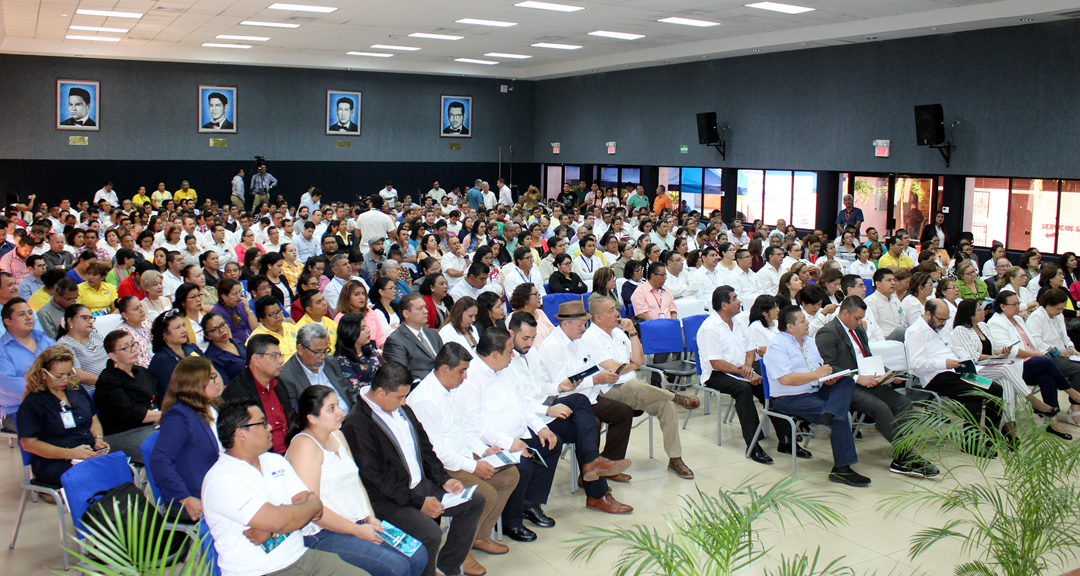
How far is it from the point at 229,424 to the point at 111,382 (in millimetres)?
2111

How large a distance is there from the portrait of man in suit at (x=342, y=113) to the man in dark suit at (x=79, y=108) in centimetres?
576

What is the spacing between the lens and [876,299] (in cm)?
855

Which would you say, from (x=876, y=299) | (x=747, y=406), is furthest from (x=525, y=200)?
(x=747, y=406)

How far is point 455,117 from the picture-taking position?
25.0 metres

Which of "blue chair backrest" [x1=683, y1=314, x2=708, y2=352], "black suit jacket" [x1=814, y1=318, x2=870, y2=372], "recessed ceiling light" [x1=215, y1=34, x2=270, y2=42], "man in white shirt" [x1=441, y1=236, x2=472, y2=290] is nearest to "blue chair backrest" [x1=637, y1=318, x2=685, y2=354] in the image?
"blue chair backrest" [x1=683, y1=314, x2=708, y2=352]

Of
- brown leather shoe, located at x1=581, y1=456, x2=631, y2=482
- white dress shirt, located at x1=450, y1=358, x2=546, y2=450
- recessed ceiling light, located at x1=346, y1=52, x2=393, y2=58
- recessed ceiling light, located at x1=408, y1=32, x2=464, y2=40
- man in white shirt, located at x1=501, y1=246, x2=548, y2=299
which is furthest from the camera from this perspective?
recessed ceiling light, located at x1=346, y1=52, x2=393, y2=58

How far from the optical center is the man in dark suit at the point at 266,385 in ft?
16.2

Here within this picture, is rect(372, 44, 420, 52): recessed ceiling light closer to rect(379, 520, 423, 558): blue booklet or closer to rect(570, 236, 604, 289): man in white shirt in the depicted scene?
rect(570, 236, 604, 289): man in white shirt

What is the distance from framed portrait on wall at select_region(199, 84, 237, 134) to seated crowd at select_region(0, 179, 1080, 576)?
12004 mm

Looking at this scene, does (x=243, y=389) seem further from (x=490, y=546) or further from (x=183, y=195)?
(x=183, y=195)

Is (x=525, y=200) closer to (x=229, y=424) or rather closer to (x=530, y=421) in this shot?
(x=530, y=421)

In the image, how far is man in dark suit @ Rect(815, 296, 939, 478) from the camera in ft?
21.3

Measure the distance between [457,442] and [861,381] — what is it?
3.43 m

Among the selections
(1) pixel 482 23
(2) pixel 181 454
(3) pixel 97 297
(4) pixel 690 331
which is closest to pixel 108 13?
(1) pixel 482 23
